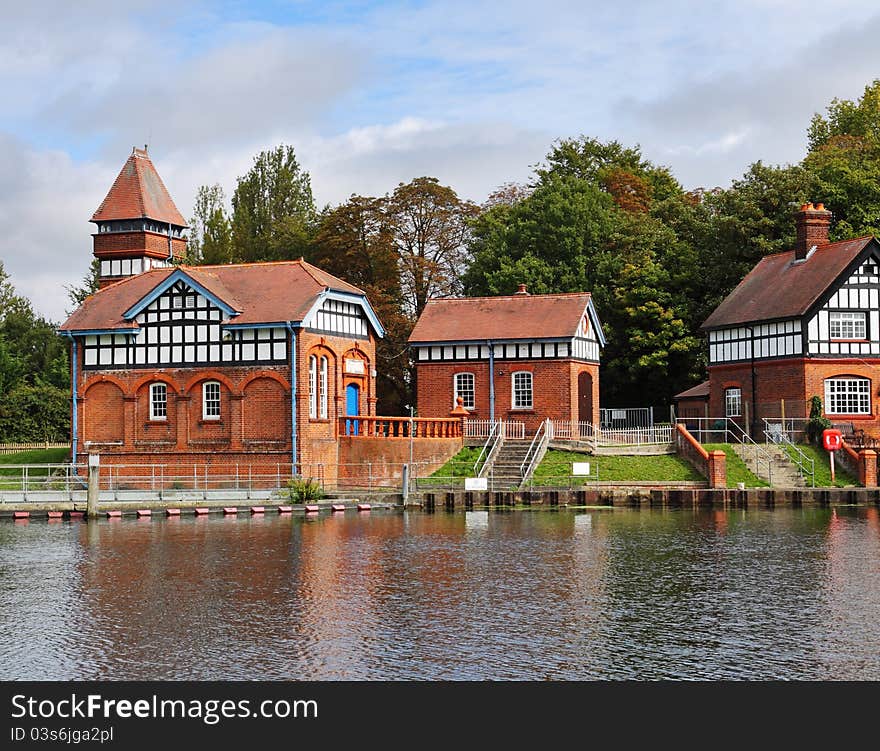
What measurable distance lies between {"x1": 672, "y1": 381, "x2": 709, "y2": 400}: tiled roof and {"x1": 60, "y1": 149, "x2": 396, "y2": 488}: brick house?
14.4m

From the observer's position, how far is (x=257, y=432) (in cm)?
4259

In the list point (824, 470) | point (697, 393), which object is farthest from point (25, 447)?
point (824, 470)

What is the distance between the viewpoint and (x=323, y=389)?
144ft

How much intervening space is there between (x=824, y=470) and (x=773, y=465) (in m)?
1.67

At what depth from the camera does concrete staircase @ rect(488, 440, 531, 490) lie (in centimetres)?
4125

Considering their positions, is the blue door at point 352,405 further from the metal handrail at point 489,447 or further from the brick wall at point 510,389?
the metal handrail at point 489,447

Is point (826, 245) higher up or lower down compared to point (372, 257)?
lower down

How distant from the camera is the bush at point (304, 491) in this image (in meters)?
39.0

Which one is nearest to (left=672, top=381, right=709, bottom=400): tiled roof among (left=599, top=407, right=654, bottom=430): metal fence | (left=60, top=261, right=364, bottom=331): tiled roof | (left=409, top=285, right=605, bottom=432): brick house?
(left=599, top=407, right=654, bottom=430): metal fence

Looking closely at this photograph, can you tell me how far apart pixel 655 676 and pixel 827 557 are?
37.8ft

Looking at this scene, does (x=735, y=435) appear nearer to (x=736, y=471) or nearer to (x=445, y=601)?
(x=736, y=471)

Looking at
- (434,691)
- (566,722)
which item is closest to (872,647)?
(566,722)

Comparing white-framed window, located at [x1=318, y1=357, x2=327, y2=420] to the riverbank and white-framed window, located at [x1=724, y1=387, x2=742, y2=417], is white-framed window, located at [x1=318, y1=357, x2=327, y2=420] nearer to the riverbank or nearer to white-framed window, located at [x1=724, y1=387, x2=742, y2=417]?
the riverbank

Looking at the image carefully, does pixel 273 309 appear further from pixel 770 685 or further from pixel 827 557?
pixel 770 685
